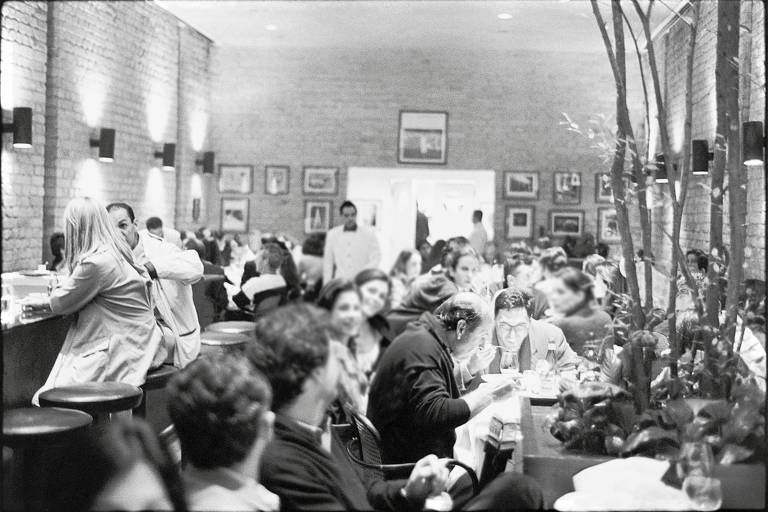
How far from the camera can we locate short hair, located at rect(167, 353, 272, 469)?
1.69m

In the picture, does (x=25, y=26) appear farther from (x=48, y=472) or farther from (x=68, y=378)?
(x=48, y=472)

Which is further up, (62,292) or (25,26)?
(25,26)

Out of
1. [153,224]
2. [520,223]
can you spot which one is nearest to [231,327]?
[153,224]

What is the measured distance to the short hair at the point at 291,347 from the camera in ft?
6.08

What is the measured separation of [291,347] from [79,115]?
544cm

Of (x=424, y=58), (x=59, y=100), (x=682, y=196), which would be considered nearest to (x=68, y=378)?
(x=682, y=196)

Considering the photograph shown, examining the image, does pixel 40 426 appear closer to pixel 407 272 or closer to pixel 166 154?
pixel 407 272

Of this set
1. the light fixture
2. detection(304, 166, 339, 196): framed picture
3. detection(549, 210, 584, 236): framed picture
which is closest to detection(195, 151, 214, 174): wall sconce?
detection(304, 166, 339, 196): framed picture

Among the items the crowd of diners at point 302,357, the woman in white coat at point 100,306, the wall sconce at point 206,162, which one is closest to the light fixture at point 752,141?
the crowd of diners at point 302,357

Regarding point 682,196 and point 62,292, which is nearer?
point 682,196

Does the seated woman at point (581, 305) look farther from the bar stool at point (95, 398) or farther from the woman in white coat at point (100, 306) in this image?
the woman in white coat at point (100, 306)

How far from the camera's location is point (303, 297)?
2.07 m

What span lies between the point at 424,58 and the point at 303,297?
1083 cm

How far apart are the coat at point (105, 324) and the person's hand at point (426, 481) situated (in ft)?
6.03
